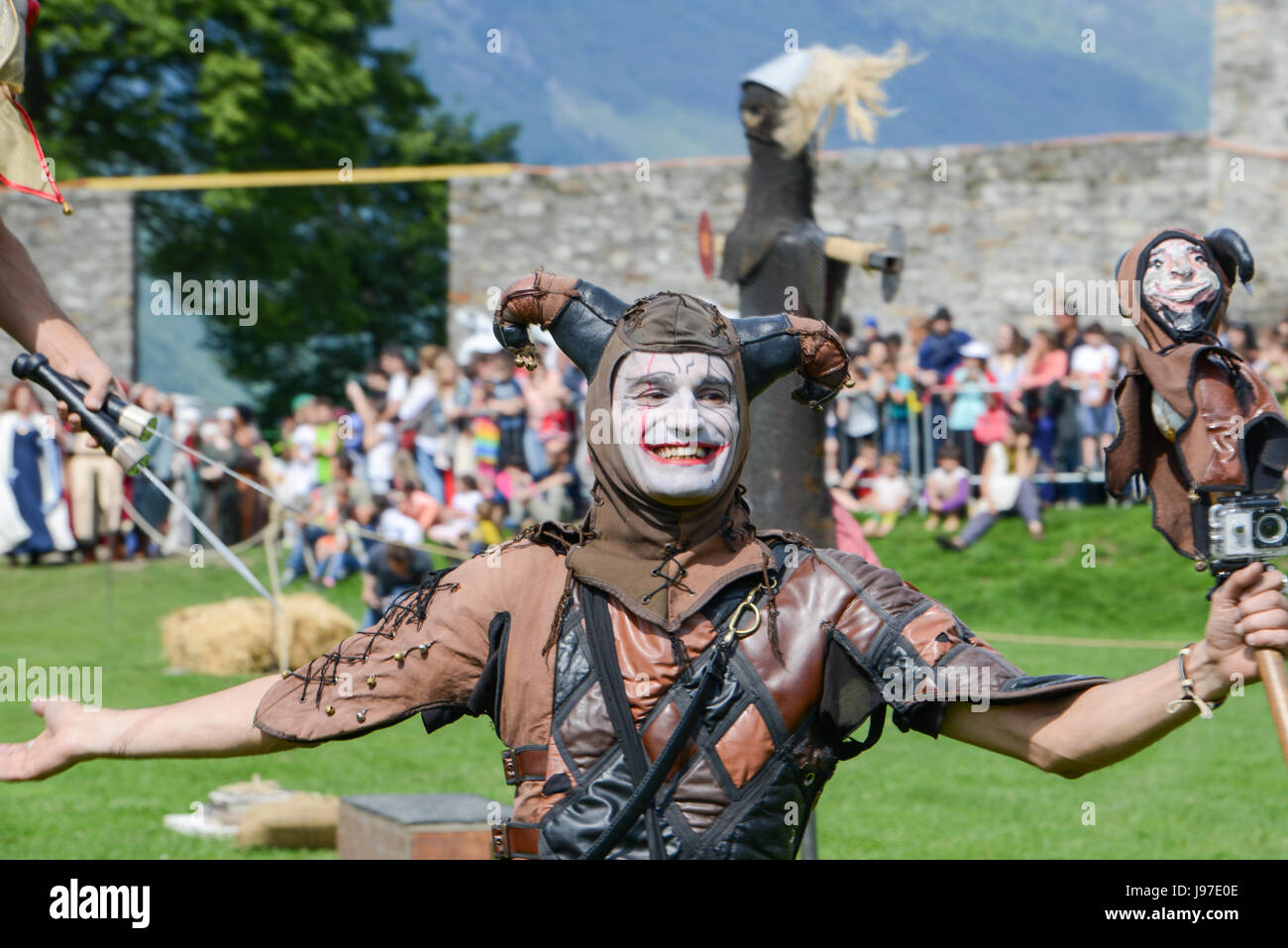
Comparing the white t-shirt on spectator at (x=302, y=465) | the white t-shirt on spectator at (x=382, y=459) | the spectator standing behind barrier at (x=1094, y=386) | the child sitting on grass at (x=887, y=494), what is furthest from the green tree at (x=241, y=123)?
the spectator standing behind barrier at (x=1094, y=386)

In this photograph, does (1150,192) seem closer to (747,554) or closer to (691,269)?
(691,269)

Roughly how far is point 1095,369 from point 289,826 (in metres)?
7.87

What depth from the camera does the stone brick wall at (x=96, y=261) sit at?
21562mm

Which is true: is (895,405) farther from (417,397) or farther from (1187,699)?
(1187,699)

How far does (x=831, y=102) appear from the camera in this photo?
19.3 ft

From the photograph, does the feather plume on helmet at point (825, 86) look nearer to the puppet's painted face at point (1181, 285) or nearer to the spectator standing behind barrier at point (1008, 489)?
the puppet's painted face at point (1181, 285)

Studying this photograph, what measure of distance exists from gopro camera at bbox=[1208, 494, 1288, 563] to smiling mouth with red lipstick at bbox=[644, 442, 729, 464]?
92 centimetres

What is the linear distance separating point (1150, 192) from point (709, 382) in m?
15.8

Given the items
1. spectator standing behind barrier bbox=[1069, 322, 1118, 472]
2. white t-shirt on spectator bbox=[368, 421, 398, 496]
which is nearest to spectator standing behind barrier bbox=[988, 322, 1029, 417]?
spectator standing behind barrier bbox=[1069, 322, 1118, 472]

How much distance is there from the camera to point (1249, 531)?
2643 mm

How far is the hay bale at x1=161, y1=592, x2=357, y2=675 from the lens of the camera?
10.9 meters

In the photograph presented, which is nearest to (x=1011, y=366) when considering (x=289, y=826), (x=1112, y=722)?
(x=289, y=826)

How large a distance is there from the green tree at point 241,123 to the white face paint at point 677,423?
2237 cm
